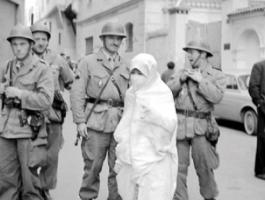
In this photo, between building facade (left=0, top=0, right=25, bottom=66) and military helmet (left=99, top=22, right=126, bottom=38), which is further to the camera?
building facade (left=0, top=0, right=25, bottom=66)

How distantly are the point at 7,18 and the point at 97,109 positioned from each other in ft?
24.8

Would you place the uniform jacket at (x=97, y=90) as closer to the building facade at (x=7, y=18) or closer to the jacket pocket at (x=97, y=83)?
the jacket pocket at (x=97, y=83)

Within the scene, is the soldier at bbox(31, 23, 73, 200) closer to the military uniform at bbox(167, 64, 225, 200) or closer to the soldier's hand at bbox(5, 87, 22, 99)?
the soldier's hand at bbox(5, 87, 22, 99)

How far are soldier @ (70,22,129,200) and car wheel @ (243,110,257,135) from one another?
25.5 feet

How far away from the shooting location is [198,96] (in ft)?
20.3

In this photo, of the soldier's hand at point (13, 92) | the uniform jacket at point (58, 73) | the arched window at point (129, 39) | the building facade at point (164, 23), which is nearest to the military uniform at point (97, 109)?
the uniform jacket at point (58, 73)

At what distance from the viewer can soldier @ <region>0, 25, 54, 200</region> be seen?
17.2 feet

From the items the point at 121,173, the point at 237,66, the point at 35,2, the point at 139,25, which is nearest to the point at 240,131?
the point at 237,66

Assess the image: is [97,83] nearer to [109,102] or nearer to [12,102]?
[109,102]

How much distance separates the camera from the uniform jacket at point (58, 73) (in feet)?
20.6

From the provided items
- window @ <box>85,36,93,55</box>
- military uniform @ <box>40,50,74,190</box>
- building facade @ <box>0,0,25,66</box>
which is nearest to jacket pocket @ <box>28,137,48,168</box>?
military uniform @ <box>40,50,74,190</box>

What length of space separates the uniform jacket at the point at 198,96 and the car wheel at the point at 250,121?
7181mm

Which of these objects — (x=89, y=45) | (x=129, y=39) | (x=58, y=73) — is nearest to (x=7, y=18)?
(x=58, y=73)

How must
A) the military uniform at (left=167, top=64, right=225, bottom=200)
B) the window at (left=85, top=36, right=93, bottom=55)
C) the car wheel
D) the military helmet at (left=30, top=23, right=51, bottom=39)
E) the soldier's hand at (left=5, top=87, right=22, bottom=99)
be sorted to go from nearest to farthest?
the soldier's hand at (left=5, top=87, right=22, bottom=99) → the military uniform at (left=167, top=64, right=225, bottom=200) → the military helmet at (left=30, top=23, right=51, bottom=39) → the car wheel → the window at (left=85, top=36, right=93, bottom=55)
